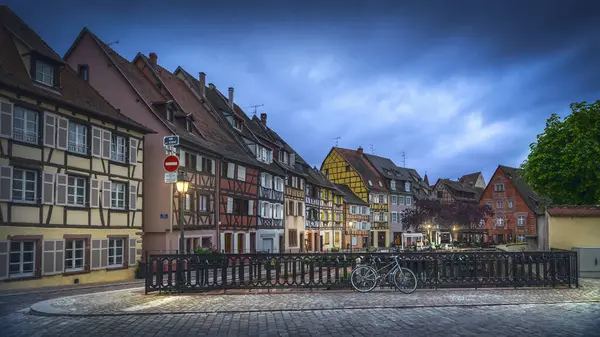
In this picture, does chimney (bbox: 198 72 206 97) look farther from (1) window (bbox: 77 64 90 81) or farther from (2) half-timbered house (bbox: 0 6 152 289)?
(2) half-timbered house (bbox: 0 6 152 289)

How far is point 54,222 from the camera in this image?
2131 cm

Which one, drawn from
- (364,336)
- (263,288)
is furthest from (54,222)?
(364,336)

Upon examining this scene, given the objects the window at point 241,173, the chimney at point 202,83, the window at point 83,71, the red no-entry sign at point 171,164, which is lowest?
the red no-entry sign at point 171,164

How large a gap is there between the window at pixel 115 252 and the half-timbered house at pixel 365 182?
48054mm

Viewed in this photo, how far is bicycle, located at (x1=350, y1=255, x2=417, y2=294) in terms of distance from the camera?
1482 cm

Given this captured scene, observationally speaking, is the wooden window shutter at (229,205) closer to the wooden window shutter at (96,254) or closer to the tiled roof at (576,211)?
the wooden window shutter at (96,254)

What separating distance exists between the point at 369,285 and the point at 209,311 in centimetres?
523

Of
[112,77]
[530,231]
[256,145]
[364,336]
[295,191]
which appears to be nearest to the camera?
[364,336]

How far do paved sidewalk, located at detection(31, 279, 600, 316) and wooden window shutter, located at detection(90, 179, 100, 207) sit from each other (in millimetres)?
9325

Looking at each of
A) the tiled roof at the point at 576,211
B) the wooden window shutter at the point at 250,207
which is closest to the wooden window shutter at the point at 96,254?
the wooden window shutter at the point at 250,207

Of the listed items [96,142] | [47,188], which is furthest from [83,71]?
[47,188]

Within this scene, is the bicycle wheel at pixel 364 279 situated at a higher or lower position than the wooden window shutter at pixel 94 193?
lower

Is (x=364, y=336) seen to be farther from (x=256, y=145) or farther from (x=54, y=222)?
(x=256, y=145)

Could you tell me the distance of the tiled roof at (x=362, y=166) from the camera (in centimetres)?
7238
